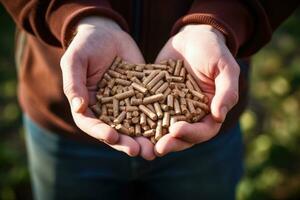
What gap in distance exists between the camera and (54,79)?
1.69 meters

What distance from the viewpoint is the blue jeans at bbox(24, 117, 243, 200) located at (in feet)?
5.61

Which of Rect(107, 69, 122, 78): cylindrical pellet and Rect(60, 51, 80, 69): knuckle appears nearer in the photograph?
Rect(60, 51, 80, 69): knuckle

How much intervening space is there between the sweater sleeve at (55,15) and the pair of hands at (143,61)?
0.03 metres

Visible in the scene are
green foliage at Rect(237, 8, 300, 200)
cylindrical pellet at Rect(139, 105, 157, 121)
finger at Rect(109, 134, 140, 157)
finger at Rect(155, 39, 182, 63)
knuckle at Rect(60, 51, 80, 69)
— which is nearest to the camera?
finger at Rect(109, 134, 140, 157)

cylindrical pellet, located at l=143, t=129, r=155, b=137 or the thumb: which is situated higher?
the thumb

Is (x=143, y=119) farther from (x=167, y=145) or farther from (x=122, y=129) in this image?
(x=167, y=145)

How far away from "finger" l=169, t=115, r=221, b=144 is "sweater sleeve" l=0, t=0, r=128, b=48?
40cm

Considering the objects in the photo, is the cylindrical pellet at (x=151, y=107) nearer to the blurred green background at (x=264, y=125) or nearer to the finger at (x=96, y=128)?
the finger at (x=96, y=128)

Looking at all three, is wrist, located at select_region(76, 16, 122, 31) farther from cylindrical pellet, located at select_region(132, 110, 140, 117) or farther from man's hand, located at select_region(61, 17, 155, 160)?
cylindrical pellet, located at select_region(132, 110, 140, 117)

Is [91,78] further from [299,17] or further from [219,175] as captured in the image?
[299,17]

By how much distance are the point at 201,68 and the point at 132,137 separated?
29cm

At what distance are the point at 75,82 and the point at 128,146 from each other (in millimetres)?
223

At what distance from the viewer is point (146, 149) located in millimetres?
1333

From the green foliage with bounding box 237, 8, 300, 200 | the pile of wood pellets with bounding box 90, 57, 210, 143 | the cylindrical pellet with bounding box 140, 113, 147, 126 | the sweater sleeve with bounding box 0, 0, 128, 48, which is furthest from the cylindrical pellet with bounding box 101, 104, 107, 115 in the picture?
the green foliage with bounding box 237, 8, 300, 200
